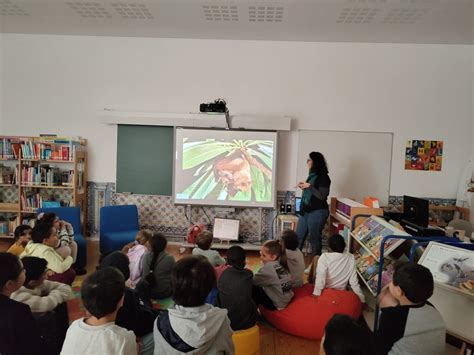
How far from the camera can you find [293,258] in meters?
2.87

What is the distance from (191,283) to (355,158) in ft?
13.3

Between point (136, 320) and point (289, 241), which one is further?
point (289, 241)

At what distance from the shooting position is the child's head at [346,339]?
0.97m

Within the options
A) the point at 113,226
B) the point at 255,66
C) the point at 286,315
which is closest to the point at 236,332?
the point at 286,315

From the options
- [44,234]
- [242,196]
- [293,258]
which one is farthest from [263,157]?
[44,234]

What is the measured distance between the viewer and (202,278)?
4.62ft

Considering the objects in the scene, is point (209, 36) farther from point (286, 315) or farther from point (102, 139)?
point (286, 315)

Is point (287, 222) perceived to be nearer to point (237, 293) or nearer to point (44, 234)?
point (237, 293)

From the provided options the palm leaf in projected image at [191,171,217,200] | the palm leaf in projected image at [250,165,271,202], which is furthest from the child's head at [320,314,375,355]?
the palm leaf in projected image at [191,171,217,200]

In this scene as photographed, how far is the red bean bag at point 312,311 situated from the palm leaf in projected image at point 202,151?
2641mm

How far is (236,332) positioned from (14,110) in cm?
497

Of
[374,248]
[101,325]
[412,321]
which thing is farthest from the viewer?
[374,248]

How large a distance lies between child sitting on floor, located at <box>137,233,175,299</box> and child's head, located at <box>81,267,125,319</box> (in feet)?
4.82

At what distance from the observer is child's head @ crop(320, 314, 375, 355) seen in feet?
3.18
